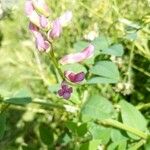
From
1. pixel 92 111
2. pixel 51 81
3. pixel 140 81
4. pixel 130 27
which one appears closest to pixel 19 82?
pixel 51 81

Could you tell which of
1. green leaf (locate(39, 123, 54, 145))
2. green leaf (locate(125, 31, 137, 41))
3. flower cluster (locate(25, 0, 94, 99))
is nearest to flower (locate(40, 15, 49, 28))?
flower cluster (locate(25, 0, 94, 99))

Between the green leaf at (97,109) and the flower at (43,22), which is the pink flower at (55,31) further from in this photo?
the green leaf at (97,109)

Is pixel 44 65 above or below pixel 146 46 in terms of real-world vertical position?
below

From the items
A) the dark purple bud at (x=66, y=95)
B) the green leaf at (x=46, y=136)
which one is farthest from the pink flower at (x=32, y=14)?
the green leaf at (x=46, y=136)

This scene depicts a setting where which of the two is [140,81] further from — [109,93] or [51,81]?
[51,81]

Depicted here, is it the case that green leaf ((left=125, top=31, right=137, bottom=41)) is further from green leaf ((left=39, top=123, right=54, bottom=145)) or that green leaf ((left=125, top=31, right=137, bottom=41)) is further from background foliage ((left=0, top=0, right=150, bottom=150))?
green leaf ((left=39, top=123, right=54, bottom=145))

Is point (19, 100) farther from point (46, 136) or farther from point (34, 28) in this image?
point (46, 136)
